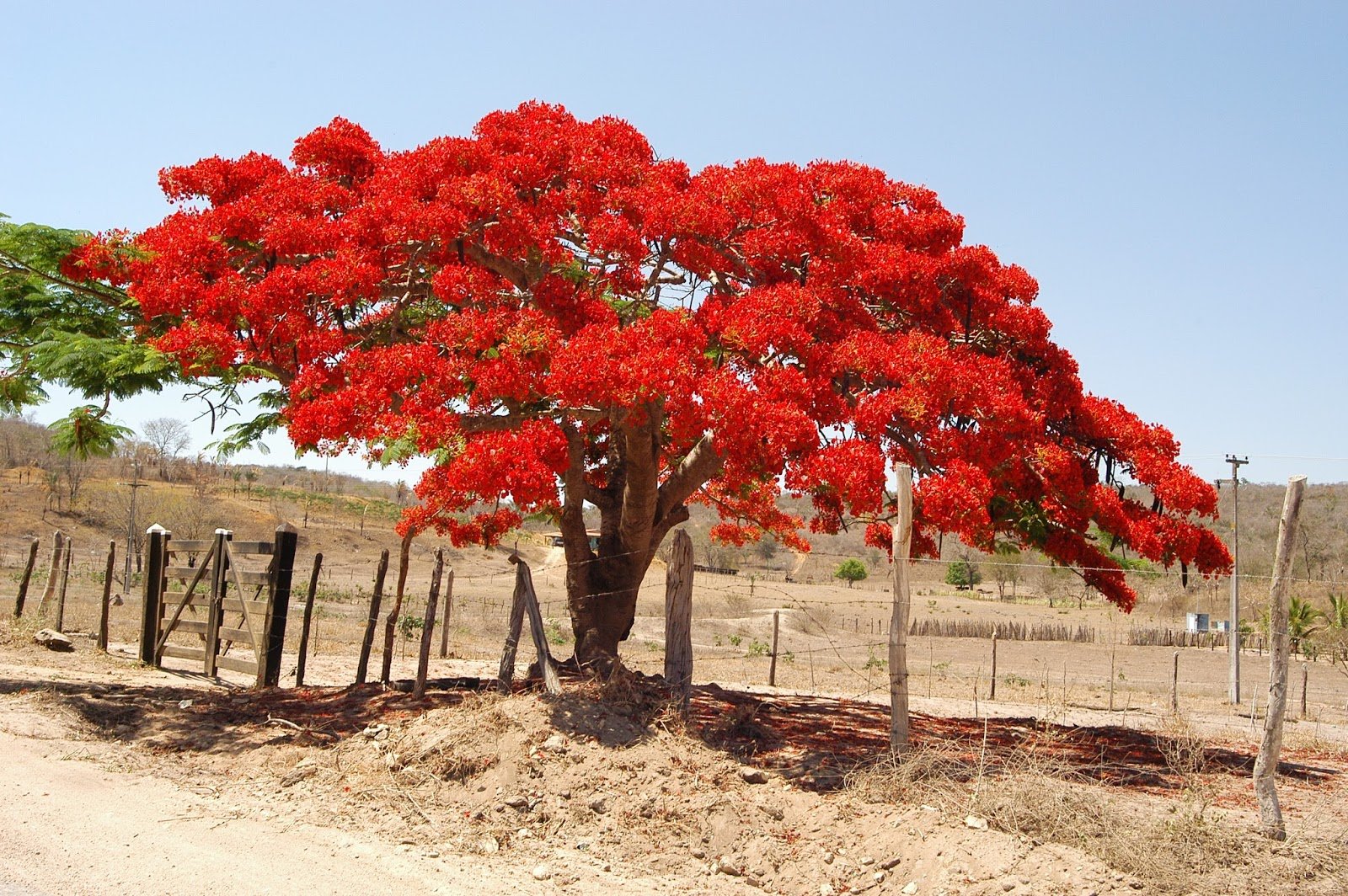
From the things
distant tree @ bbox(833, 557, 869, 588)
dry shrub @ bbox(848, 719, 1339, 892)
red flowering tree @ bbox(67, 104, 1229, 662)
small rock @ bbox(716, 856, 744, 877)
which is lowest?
small rock @ bbox(716, 856, 744, 877)

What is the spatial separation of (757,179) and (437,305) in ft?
13.4

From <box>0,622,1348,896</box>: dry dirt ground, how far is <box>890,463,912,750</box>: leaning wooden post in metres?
0.29

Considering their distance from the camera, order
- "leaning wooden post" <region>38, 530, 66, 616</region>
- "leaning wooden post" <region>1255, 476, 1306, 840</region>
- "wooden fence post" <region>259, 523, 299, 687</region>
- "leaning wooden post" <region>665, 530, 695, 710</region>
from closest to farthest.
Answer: "leaning wooden post" <region>1255, 476, 1306, 840</region> < "leaning wooden post" <region>665, 530, 695, 710</region> < "wooden fence post" <region>259, 523, 299, 687</region> < "leaning wooden post" <region>38, 530, 66, 616</region>

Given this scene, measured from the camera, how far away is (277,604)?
1210 centimetres

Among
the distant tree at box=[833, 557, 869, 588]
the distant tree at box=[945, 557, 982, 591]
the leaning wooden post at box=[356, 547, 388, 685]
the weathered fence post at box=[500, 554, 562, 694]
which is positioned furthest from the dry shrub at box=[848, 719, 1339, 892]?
the distant tree at box=[945, 557, 982, 591]

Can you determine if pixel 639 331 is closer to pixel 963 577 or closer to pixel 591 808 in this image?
pixel 591 808

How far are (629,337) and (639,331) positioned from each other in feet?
0.63

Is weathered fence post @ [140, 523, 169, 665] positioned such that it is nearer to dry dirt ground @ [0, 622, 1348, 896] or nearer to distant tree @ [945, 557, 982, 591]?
dry dirt ground @ [0, 622, 1348, 896]

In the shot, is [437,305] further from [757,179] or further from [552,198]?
[757,179]

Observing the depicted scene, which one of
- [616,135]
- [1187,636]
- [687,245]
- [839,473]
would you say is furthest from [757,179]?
[1187,636]

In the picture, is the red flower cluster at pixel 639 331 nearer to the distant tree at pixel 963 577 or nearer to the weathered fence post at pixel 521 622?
the weathered fence post at pixel 521 622

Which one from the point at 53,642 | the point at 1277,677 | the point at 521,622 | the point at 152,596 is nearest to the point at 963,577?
the point at 152,596

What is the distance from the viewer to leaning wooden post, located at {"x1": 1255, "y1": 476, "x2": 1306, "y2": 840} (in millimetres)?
6898

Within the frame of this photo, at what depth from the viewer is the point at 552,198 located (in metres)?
10.6
